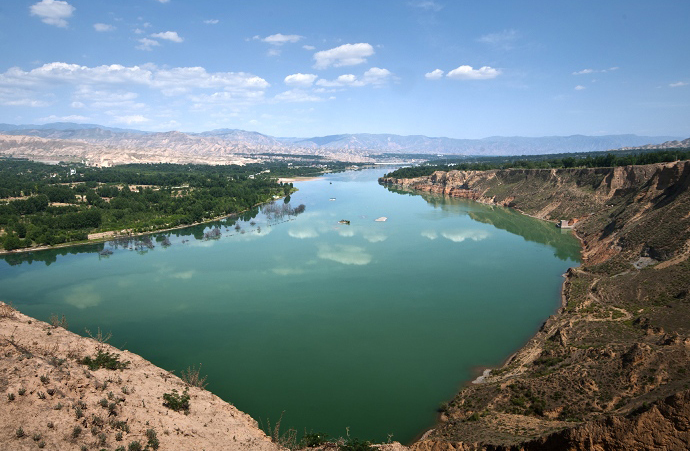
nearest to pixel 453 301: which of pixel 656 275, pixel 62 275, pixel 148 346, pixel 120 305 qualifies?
pixel 656 275

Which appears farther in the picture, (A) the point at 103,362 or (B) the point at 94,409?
(A) the point at 103,362

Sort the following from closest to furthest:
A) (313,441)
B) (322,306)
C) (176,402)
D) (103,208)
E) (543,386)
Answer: (313,441)
(176,402)
(543,386)
(322,306)
(103,208)

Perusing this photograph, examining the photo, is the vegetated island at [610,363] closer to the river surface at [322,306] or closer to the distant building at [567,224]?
the river surface at [322,306]

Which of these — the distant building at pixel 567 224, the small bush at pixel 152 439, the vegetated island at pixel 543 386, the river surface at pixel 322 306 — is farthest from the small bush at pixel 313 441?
the distant building at pixel 567 224

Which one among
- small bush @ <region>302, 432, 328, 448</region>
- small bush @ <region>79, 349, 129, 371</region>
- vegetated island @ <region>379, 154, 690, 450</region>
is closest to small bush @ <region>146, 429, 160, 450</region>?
small bush @ <region>302, 432, 328, 448</region>

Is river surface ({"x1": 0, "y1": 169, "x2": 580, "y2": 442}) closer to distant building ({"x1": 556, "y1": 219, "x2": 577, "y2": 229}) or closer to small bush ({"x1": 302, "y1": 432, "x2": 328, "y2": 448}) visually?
distant building ({"x1": 556, "y1": 219, "x2": 577, "y2": 229})

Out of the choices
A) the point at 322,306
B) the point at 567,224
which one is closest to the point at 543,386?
the point at 322,306

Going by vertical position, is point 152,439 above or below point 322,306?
above

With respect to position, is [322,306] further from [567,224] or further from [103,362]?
[567,224]
